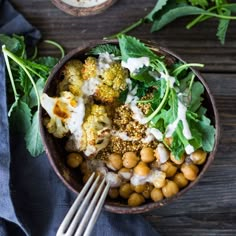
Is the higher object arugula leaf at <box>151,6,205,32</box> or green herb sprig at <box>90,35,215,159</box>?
arugula leaf at <box>151,6,205,32</box>

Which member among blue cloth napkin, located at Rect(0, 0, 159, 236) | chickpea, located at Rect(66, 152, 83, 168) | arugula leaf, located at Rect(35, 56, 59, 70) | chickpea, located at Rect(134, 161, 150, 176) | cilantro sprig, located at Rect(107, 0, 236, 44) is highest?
cilantro sprig, located at Rect(107, 0, 236, 44)

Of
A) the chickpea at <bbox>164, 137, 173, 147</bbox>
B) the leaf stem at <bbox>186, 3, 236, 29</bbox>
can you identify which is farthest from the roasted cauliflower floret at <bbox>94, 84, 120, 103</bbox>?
the leaf stem at <bbox>186, 3, 236, 29</bbox>

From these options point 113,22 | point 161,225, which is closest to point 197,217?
point 161,225

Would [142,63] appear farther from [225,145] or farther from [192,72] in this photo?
[225,145]

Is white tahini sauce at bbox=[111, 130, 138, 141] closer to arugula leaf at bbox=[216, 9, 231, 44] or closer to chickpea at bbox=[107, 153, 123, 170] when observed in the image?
chickpea at bbox=[107, 153, 123, 170]

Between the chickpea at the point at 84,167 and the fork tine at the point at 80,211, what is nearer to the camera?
the fork tine at the point at 80,211

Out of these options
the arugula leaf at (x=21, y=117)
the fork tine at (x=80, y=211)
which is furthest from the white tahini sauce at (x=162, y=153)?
the arugula leaf at (x=21, y=117)

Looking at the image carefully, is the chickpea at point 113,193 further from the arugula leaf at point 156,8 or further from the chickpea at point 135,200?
the arugula leaf at point 156,8
